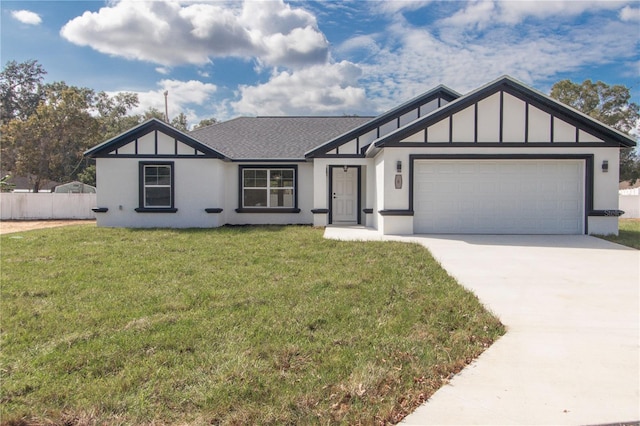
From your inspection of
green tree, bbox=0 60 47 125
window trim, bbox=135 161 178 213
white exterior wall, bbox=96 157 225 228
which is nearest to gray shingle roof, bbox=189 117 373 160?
white exterior wall, bbox=96 157 225 228

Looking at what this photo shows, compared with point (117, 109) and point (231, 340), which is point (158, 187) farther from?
point (117, 109)

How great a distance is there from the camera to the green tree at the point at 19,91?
41562 mm

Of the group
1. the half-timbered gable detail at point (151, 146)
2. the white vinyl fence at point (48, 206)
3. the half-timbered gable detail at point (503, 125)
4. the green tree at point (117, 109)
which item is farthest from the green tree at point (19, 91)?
the half-timbered gable detail at point (503, 125)

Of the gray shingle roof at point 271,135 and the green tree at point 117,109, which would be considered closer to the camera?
the gray shingle roof at point 271,135

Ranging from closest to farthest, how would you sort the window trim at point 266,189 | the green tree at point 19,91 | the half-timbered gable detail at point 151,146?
1. the half-timbered gable detail at point 151,146
2. the window trim at point 266,189
3. the green tree at point 19,91

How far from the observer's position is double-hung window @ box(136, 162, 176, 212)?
47.3 feet

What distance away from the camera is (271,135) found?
17281 mm

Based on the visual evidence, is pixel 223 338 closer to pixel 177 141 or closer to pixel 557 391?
pixel 557 391

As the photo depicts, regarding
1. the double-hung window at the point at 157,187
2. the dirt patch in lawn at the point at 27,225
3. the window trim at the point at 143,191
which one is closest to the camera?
the window trim at the point at 143,191

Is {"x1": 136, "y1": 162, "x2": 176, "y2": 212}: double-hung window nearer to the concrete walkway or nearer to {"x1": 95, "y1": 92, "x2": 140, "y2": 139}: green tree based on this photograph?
the concrete walkway

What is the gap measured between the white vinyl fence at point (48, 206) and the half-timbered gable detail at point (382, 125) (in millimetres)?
14558

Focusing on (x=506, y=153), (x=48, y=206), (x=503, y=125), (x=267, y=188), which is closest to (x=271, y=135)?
(x=267, y=188)

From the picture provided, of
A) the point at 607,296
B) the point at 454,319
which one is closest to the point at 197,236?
the point at 454,319

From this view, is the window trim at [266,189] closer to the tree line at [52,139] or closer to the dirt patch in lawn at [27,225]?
the dirt patch in lawn at [27,225]
